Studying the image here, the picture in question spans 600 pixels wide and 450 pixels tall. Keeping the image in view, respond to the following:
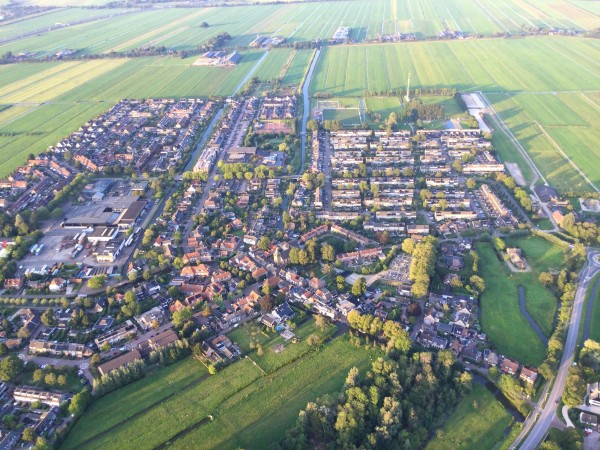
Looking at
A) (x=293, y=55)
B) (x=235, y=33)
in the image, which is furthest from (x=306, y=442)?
(x=235, y=33)

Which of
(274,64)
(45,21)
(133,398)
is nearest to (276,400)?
(133,398)

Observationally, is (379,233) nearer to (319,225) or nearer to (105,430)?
(319,225)

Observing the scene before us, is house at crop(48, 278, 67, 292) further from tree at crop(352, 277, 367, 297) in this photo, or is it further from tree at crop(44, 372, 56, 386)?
tree at crop(352, 277, 367, 297)

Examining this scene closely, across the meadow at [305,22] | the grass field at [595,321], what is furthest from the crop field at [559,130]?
the meadow at [305,22]

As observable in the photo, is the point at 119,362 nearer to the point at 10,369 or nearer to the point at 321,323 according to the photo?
the point at 10,369

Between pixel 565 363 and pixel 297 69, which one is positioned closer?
pixel 565 363

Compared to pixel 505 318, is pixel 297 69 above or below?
above
